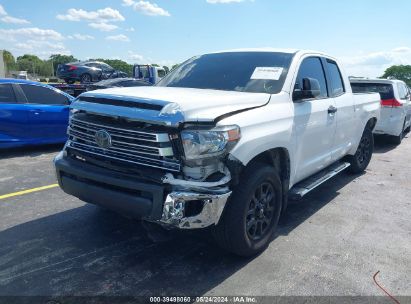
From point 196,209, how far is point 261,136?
0.90m

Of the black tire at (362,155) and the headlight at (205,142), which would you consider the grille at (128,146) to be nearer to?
the headlight at (205,142)

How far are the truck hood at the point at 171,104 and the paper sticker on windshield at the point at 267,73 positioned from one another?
50cm

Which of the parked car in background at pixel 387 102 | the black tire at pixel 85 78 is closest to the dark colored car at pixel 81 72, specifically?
the black tire at pixel 85 78

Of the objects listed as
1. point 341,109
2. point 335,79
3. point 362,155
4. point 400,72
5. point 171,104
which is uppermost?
point 400,72

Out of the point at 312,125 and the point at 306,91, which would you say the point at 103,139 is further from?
the point at 312,125

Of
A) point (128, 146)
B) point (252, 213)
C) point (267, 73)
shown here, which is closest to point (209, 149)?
point (128, 146)

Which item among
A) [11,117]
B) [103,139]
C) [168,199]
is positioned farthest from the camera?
[11,117]

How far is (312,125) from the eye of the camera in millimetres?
4426

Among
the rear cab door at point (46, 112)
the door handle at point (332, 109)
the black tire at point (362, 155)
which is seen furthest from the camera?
the rear cab door at point (46, 112)

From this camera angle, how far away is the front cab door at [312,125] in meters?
4.22

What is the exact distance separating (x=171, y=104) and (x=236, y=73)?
1.58 meters

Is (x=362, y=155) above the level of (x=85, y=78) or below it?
below

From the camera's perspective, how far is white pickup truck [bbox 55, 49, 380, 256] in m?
3.10

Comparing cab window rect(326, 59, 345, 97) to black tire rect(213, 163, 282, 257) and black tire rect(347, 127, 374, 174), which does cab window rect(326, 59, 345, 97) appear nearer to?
black tire rect(347, 127, 374, 174)
